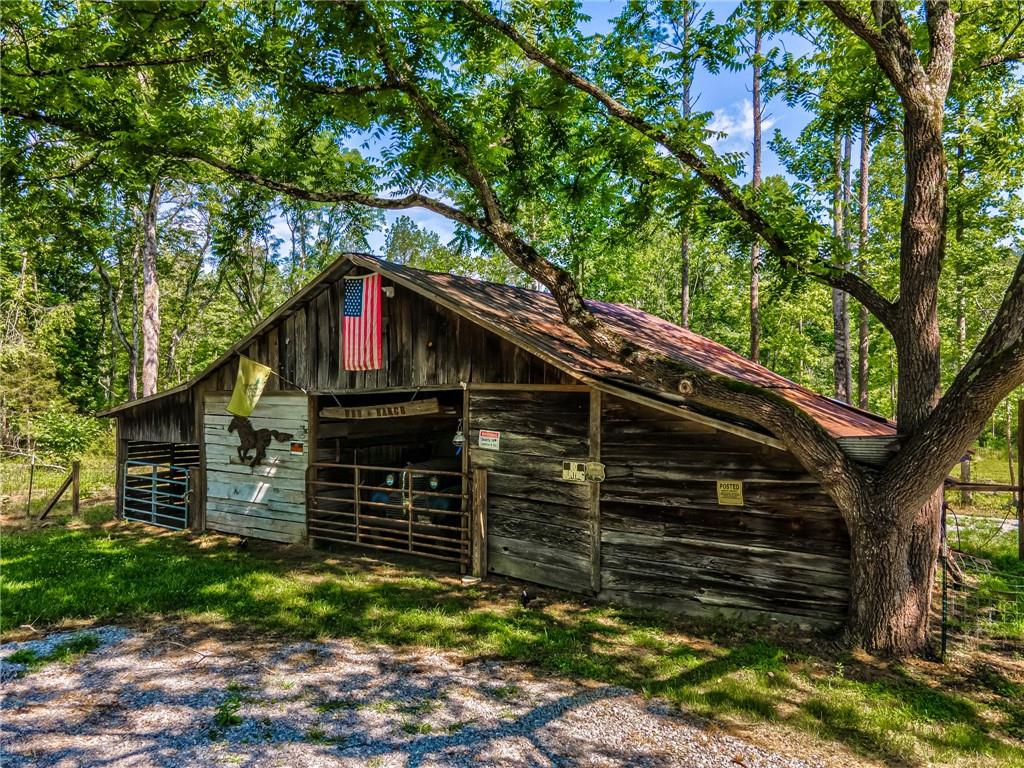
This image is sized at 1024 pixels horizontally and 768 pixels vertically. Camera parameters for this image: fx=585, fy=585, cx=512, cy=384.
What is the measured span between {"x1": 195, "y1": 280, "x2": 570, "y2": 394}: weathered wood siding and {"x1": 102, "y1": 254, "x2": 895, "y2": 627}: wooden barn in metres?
0.04

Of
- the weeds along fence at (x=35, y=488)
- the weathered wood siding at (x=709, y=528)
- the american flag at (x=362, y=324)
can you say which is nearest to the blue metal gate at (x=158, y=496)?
the weeds along fence at (x=35, y=488)

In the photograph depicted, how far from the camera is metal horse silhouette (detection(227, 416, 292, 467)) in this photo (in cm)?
1233

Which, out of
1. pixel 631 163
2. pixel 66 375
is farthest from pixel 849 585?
pixel 66 375

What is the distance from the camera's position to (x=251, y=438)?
12594 mm

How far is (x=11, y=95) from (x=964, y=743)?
11.5m

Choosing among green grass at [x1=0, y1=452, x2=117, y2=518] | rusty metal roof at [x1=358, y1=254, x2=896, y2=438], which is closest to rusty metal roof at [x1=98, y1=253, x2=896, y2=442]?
rusty metal roof at [x1=358, y1=254, x2=896, y2=438]

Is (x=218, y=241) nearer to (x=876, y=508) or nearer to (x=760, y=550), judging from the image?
(x=760, y=550)

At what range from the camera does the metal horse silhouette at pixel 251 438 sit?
12328 millimetres

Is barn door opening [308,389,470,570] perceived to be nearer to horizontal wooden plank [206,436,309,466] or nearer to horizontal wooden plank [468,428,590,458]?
horizontal wooden plank [206,436,309,466]

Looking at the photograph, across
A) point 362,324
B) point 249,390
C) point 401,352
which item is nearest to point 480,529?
point 401,352

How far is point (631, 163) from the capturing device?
9250 mm

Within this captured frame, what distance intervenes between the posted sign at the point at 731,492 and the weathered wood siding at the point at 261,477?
26.6 ft

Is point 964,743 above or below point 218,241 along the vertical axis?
below

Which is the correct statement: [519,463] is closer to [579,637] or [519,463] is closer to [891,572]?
[579,637]
